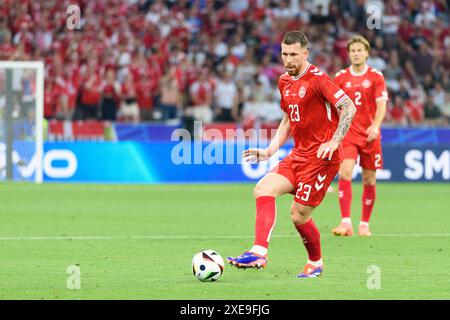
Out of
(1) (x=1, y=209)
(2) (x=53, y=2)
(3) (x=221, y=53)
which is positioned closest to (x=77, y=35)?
(2) (x=53, y=2)

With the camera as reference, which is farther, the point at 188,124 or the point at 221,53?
the point at 221,53

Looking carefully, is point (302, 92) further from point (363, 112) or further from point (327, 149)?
point (363, 112)

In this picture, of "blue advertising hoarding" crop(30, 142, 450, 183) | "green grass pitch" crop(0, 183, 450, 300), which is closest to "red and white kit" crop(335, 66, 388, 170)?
"green grass pitch" crop(0, 183, 450, 300)

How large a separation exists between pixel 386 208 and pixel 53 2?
41.2ft

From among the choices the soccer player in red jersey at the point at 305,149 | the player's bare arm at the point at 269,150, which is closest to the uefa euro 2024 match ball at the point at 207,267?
the soccer player in red jersey at the point at 305,149

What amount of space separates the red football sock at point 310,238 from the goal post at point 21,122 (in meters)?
12.4

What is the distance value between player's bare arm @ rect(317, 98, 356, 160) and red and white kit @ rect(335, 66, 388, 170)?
4.39 metres

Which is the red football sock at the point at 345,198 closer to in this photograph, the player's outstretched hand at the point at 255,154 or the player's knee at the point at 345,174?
the player's knee at the point at 345,174

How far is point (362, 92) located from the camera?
13.4m

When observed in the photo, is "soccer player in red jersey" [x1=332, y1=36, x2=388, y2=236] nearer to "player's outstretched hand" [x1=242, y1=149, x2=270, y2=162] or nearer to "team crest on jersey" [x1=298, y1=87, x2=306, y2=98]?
"player's outstretched hand" [x1=242, y1=149, x2=270, y2=162]

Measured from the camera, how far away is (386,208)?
17109 mm

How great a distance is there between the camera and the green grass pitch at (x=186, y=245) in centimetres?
832

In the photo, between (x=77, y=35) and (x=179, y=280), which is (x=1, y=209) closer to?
(x=179, y=280)

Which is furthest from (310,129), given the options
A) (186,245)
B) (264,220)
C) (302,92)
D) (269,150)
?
(186,245)
